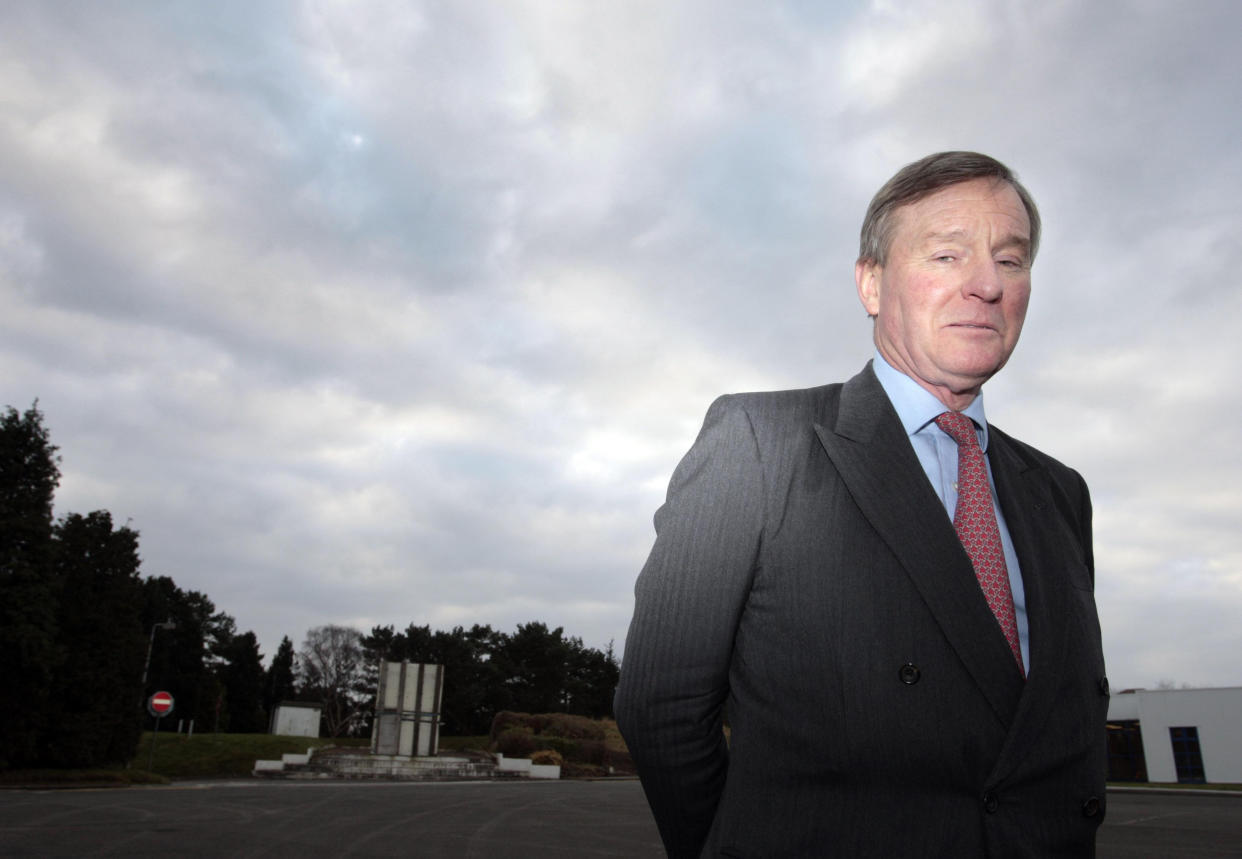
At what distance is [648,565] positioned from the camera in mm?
1747

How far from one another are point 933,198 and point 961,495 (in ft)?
2.30

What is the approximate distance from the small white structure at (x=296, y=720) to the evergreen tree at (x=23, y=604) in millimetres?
33246

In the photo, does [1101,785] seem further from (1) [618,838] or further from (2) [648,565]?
(1) [618,838]

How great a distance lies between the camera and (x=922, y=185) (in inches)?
78.3

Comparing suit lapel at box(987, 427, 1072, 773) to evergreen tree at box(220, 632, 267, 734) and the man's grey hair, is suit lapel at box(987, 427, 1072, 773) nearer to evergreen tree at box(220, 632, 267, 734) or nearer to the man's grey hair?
the man's grey hair

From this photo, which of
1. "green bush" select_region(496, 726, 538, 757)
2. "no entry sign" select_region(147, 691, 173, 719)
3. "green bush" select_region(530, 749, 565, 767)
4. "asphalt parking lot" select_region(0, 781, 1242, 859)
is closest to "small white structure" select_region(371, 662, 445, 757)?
"green bush" select_region(530, 749, 565, 767)

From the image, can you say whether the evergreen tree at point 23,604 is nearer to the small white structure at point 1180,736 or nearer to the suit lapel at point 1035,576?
the suit lapel at point 1035,576

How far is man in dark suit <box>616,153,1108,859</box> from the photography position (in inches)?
57.9

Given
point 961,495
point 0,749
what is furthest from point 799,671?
point 0,749

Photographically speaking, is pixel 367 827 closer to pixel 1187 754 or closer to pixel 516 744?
pixel 516 744

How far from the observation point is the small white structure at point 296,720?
189ft

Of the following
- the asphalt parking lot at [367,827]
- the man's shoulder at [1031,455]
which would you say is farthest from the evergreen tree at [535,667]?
the man's shoulder at [1031,455]

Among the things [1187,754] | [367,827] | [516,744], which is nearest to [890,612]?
[367,827]

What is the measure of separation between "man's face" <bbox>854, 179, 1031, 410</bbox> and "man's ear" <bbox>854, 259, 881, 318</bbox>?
0.30 ft
